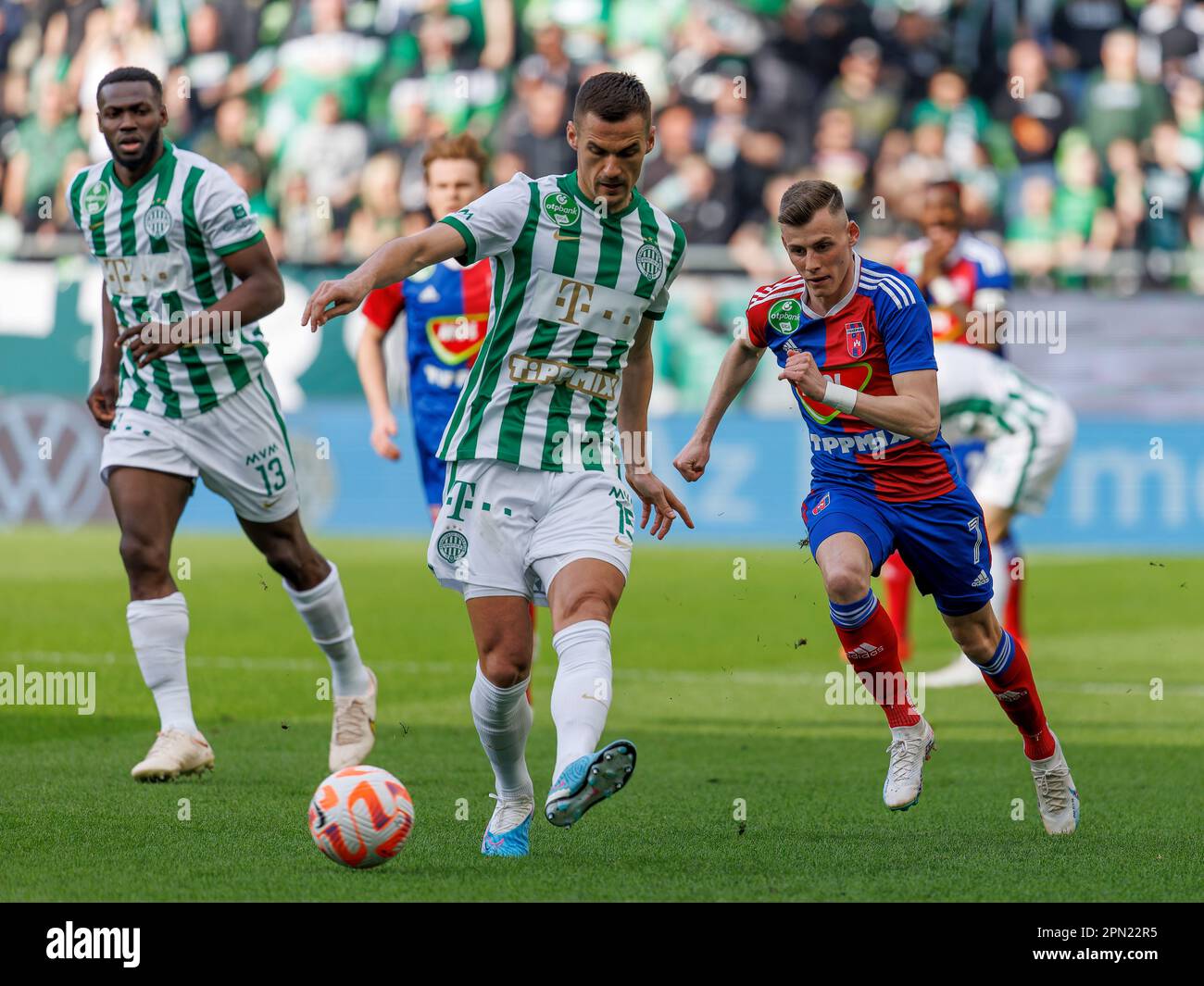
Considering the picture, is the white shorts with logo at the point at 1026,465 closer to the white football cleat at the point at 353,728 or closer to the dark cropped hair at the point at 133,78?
the white football cleat at the point at 353,728

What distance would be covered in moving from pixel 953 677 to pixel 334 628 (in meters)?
4.09

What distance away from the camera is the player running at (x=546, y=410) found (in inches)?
203

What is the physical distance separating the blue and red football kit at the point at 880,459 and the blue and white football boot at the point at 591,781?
1.65m

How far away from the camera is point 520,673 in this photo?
5.22 meters

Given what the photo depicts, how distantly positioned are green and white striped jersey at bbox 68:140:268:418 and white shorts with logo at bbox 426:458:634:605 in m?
1.92

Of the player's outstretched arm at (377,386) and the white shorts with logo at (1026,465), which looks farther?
the white shorts with logo at (1026,465)

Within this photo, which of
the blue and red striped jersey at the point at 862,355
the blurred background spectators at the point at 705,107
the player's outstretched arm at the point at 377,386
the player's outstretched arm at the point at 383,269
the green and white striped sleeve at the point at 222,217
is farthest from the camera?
the blurred background spectators at the point at 705,107

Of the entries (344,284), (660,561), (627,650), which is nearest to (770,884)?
(344,284)

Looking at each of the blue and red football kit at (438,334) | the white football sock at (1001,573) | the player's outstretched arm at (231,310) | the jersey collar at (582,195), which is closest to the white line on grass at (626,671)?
the white football sock at (1001,573)

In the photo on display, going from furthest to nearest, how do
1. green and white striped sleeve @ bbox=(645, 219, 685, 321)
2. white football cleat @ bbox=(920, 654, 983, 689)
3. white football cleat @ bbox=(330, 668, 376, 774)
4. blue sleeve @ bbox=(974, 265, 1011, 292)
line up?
blue sleeve @ bbox=(974, 265, 1011, 292) → white football cleat @ bbox=(920, 654, 983, 689) → white football cleat @ bbox=(330, 668, 376, 774) → green and white striped sleeve @ bbox=(645, 219, 685, 321)

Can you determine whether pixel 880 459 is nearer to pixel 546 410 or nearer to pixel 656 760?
pixel 546 410

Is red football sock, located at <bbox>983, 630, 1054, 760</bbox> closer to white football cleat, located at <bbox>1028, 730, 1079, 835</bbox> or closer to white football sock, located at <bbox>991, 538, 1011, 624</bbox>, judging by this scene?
white football cleat, located at <bbox>1028, 730, 1079, 835</bbox>

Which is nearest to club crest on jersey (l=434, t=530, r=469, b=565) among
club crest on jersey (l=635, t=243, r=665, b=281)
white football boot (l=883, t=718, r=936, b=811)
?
club crest on jersey (l=635, t=243, r=665, b=281)

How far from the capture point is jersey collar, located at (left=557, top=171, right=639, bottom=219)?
532 centimetres
